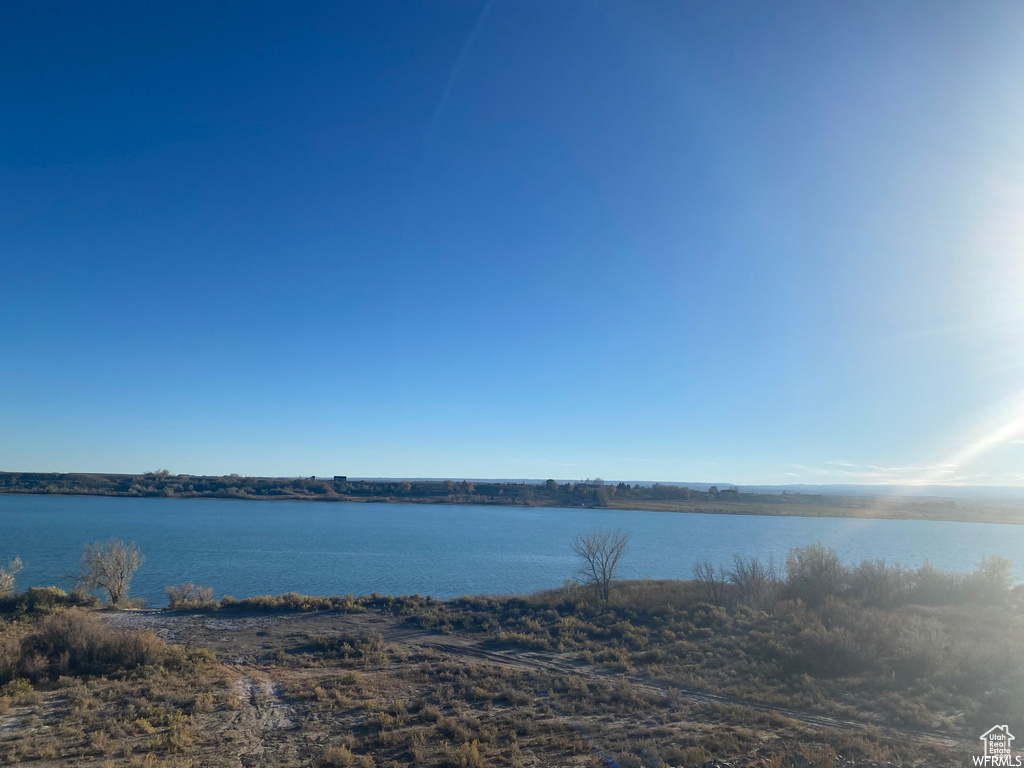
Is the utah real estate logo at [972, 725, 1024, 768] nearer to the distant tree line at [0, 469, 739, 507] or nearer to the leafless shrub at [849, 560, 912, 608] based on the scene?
the leafless shrub at [849, 560, 912, 608]

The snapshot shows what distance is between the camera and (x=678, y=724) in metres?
12.1

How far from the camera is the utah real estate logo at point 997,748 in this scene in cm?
953

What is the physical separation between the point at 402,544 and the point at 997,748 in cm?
5568

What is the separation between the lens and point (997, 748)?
1045cm

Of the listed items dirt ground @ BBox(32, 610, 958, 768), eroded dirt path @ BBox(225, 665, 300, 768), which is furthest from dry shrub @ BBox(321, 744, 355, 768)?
eroded dirt path @ BBox(225, 665, 300, 768)

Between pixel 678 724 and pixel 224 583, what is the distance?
35264 mm

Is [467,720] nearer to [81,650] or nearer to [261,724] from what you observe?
[261,724]

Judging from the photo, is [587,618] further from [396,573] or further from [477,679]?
[396,573]

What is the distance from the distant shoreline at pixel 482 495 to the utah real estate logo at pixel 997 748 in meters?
116

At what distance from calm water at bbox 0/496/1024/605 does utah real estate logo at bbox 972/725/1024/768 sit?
2869cm

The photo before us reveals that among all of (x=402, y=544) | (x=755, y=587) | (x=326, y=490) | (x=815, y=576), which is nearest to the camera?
(x=755, y=587)

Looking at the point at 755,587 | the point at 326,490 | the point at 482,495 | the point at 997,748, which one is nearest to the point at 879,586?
the point at 755,587

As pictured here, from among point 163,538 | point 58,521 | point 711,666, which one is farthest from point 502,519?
point 711,666

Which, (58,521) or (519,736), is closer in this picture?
(519,736)
